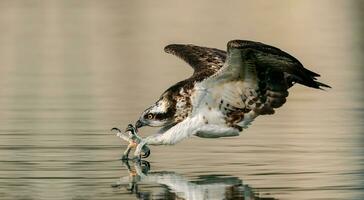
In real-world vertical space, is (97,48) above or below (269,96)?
above

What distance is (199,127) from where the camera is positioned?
2216cm

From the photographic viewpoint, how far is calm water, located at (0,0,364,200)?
19922 mm

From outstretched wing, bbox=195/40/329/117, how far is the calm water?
0.75 m

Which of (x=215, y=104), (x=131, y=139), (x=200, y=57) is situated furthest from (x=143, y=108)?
(x=131, y=139)

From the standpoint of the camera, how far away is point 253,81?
21969 mm

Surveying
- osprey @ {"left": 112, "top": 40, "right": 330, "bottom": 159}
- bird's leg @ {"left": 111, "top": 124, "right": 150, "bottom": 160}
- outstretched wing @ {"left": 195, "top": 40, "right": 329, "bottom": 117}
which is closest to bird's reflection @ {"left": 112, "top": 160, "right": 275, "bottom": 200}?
bird's leg @ {"left": 111, "top": 124, "right": 150, "bottom": 160}

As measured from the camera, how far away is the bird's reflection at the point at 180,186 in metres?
18.9

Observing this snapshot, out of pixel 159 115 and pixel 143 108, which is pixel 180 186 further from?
pixel 143 108

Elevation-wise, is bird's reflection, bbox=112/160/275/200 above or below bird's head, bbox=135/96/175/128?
below

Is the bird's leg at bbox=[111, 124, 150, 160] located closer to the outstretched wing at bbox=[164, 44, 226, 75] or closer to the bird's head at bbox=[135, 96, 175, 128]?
the bird's head at bbox=[135, 96, 175, 128]

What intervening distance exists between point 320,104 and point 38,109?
5.21m

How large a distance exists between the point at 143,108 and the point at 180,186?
938 cm

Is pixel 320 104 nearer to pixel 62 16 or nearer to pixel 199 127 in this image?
pixel 199 127

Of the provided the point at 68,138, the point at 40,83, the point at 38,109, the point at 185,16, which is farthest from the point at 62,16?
the point at 68,138
